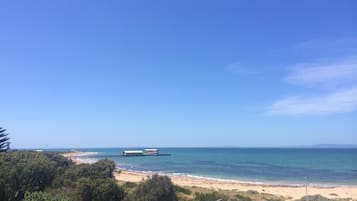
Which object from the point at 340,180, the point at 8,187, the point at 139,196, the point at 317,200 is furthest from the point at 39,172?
the point at 340,180

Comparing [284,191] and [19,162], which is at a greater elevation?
[19,162]

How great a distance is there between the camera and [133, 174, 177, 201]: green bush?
20.3 meters

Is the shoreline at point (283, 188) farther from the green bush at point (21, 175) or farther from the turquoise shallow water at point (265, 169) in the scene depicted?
the green bush at point (21, 175)

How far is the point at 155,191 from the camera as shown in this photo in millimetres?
20359

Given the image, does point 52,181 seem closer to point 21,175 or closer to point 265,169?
point 21,175

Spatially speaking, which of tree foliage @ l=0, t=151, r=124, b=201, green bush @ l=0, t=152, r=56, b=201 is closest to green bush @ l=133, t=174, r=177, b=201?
tree foliage @ l=0, t=151, r=124, b=201

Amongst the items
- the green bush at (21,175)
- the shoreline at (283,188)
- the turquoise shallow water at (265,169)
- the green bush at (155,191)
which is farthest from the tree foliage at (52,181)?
the turquoise shallow water at (265,169)

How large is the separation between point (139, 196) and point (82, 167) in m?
6.23

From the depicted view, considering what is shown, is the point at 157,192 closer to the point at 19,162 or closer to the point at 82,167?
the point at 82,167

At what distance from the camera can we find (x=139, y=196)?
20.5 metres

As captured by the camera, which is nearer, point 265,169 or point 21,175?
point 21,175

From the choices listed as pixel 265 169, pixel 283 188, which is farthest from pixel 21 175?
pixel 265 169

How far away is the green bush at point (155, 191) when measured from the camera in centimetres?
2028

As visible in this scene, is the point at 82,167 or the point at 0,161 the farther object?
the point at 82,167
